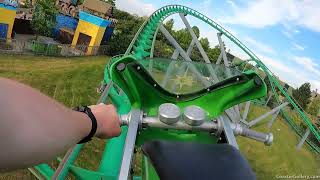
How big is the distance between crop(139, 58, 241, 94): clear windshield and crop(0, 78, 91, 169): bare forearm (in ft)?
4.40

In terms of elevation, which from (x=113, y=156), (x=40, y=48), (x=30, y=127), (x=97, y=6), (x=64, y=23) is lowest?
(x=40, y=48)

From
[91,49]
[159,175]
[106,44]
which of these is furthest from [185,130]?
[106,44]

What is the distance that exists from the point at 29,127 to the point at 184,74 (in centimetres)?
178

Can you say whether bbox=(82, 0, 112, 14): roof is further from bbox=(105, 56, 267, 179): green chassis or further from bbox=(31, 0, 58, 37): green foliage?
bbox=(105, 56, 267, 179): green chassis

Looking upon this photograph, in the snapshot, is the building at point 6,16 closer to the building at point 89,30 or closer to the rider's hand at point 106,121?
the building at point 89,30

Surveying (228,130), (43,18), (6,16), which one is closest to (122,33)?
(43,18)

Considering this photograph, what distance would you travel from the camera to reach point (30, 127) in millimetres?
828

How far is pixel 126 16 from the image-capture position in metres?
46.2

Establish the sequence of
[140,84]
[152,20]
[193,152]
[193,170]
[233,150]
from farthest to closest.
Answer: [152,20]
[140,84]
[233,150]
[193,152]
[193,170]

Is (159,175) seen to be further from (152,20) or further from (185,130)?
(152,20)

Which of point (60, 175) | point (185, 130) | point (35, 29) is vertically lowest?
point (35, 29)

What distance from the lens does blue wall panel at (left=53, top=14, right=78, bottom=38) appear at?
3081cm

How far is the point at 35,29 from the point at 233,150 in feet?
92.6

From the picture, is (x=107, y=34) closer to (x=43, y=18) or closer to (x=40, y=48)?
Result: (x=43, y=18)
